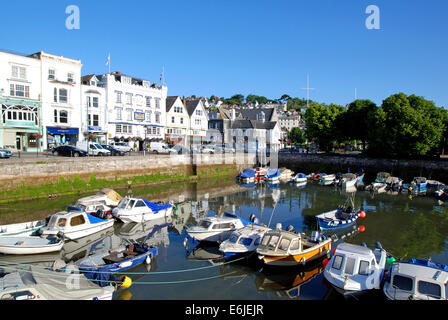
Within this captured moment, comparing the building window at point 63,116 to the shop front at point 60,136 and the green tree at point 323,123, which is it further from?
the green tree at point 323,123

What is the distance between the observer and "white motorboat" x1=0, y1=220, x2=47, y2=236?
17500 mm

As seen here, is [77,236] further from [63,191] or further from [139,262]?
[63,191]

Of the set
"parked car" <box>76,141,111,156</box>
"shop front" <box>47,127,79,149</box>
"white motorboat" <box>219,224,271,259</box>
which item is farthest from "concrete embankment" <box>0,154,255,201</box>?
"white motorboat" <box>219,224,271,259</box>

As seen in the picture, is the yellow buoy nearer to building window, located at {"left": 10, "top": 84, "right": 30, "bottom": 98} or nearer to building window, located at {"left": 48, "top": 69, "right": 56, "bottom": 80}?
building window, located at {"left": 10, "top": 84, "right": 30, "bottom": 98}

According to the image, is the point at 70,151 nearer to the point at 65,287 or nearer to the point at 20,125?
the point at 20,125

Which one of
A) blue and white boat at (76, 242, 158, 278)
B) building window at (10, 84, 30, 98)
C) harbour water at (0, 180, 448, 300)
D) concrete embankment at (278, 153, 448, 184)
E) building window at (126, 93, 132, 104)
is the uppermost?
building window at (126, 93, 132, 104)

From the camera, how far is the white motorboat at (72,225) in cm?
1797

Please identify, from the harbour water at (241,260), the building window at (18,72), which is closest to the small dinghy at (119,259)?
the harbour water at (241,260)

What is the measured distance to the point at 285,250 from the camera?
15102 mm

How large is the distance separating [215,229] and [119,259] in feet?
19.2

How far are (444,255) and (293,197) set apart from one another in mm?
17761

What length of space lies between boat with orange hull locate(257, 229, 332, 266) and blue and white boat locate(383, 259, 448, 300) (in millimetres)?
4147

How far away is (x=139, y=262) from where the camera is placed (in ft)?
50.0
